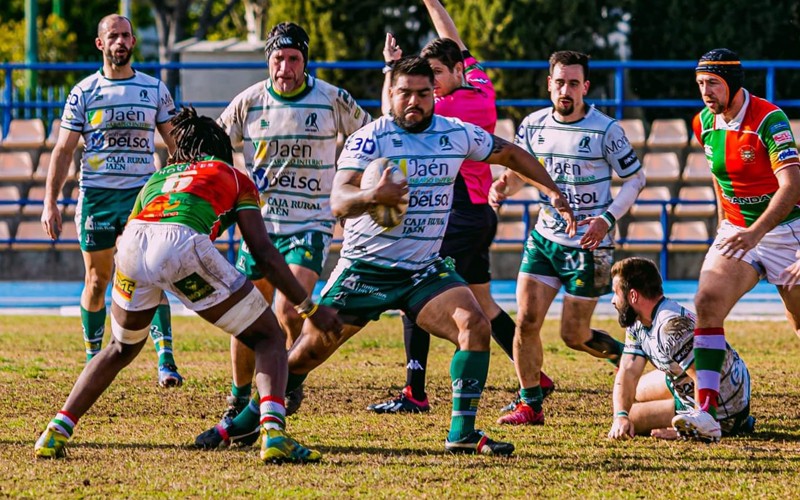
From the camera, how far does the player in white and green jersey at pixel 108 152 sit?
9.88 meters

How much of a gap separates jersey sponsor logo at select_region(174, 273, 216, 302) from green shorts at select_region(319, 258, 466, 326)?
25.9 inches

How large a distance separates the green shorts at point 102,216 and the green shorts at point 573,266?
322cm

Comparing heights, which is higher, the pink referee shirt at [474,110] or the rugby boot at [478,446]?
the pink referee shirt at [474,110]

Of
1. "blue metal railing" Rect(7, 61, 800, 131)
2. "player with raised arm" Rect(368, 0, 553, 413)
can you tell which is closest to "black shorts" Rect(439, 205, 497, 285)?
"player with raised arm" Rect(368, 0, 553, 413)

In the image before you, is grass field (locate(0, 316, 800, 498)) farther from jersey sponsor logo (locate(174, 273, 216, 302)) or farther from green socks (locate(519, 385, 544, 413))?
jersey sponsor logo (locate(174, 273, 216, 302))

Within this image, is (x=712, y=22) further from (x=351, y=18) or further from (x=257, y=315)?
(x=257, y=315)

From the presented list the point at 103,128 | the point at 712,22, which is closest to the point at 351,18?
the point at 712,22

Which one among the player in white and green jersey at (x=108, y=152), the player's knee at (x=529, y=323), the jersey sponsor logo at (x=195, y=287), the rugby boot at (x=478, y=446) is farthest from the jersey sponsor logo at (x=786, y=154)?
the player in white and green jersey at (x=108, y=152)

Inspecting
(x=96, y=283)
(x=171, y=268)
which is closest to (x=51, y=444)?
(x=171, y=268)

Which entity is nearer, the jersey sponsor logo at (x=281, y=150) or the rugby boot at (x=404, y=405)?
the jersey sponsor logo at (x=281, y=150)

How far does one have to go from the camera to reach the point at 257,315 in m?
6.84

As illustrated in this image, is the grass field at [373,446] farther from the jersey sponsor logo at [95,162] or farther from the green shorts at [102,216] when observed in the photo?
the jersey sponsor logo at [95,162]

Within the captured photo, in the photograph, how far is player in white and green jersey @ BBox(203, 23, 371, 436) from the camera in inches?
323

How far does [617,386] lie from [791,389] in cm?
243
